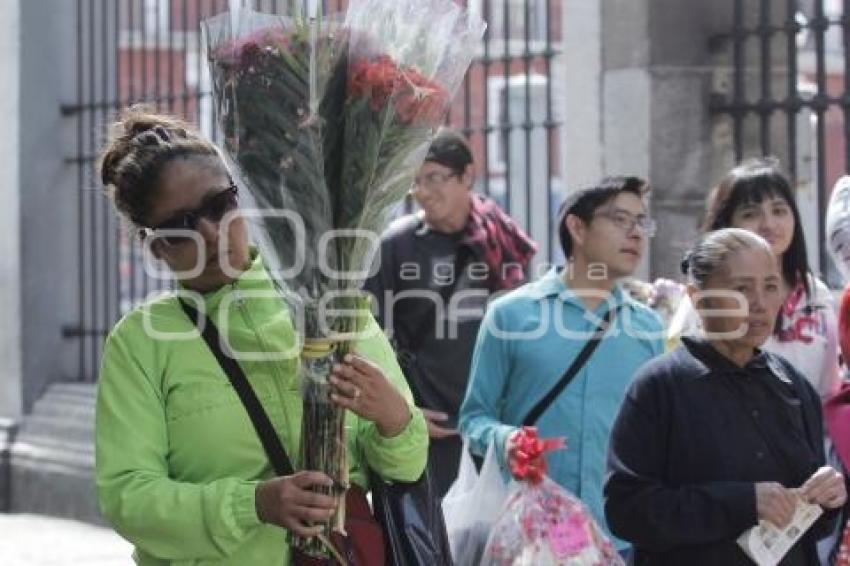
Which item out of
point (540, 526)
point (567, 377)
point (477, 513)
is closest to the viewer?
point (540, 526)

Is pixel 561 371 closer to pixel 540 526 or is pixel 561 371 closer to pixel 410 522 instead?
pixel 540 526

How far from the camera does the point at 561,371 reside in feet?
18.1

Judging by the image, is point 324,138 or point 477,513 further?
point 477,513

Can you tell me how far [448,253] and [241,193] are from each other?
3811 mm

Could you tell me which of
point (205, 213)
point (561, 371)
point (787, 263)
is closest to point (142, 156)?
point (205, 213)

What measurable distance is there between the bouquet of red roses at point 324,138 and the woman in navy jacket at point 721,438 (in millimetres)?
1145

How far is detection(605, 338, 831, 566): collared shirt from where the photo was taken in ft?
13.9

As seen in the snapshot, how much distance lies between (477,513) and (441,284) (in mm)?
1971

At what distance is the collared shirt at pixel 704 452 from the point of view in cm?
424

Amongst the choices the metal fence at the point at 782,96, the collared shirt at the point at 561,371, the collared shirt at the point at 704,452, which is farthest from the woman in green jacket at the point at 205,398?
the metal fence at the point at 782,96

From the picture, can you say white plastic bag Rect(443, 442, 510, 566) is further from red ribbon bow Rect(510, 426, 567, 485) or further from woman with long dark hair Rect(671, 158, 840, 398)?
woman with long dark hair Rect(671, 158, 840, 398)

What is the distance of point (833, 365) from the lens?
551cm

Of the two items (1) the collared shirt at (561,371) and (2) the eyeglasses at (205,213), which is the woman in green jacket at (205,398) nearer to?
(2) the eyeglasses at (205,213)

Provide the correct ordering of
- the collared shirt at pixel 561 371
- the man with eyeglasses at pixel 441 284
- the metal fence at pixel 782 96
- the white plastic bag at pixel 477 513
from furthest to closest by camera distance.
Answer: the metal fence at pixel 782 96 → the man with eyeglasses at pixel 441 284 → the collared shirt at pixel 561 371 → the white plastic bag at pixel 477 513
